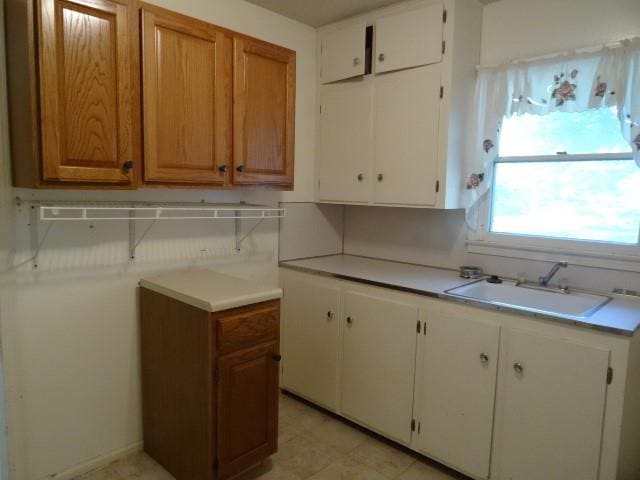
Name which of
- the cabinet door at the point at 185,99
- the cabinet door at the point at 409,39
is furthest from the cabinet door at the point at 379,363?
the cabinet door at the point at 409,39

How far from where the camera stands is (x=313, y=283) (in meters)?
2.62

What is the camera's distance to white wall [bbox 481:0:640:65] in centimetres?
205

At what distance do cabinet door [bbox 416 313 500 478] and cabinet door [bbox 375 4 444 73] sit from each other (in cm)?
137

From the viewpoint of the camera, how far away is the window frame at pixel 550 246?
2.09 m

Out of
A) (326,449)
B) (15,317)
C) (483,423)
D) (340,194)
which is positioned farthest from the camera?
(340,194)

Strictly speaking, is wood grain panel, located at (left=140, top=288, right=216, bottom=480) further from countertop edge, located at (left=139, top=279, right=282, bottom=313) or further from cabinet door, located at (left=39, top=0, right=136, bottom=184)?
cabinet door, located at (left=39, top=0, right=136, bottom=184)

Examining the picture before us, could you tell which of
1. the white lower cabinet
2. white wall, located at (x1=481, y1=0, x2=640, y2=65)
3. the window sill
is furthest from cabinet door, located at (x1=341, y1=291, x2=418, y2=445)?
white wall, located at (x1=481, y1=0, x2=640, y2=65)

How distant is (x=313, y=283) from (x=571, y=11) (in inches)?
76.0

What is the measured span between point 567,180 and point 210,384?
6.56ft

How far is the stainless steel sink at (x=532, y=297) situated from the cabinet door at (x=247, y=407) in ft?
2.99

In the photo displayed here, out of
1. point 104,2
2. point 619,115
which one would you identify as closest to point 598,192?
point 619,115

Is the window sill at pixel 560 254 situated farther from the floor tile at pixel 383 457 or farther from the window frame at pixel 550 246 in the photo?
the floor tile at pixel 383 457

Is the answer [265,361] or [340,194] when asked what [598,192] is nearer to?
[340,194]

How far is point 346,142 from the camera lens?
2.79 metres
